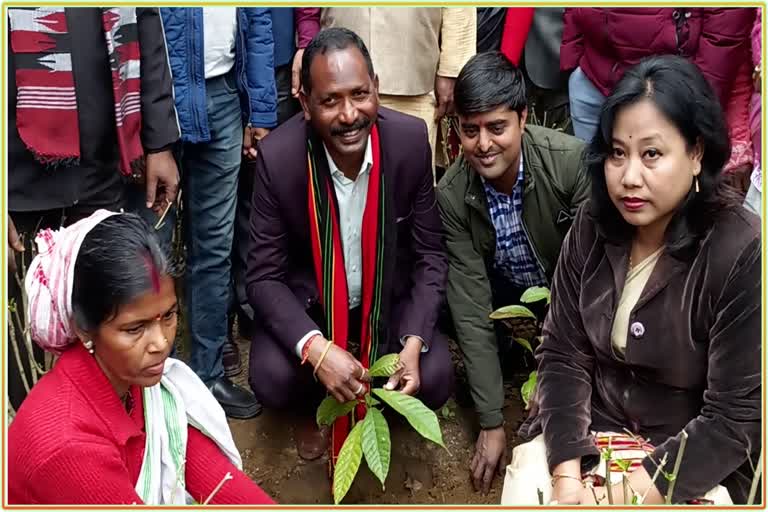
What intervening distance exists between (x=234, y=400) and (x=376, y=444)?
0.94 m

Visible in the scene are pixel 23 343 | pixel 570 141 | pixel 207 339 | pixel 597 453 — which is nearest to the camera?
pixel 597 453

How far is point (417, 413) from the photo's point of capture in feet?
8.27

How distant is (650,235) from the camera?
2230 mm

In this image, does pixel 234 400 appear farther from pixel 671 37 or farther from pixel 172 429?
pixel 671 37

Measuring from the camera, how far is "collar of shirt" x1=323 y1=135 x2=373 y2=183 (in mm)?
2896

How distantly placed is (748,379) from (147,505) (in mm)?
1370

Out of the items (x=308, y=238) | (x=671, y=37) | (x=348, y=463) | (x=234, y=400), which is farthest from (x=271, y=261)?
(x=671, y=37)

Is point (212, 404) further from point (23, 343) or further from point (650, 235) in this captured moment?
point (650, 235)

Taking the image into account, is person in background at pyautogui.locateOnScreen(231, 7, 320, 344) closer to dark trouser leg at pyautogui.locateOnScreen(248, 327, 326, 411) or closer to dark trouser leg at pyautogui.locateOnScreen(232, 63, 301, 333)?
dark trouser leg at pyautogui.locateOnScreen(232, 63, 301, 333)

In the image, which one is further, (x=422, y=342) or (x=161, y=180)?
(x=422, y=342)

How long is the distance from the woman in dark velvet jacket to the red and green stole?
2.71 feet

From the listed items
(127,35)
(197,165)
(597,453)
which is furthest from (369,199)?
(597,453)

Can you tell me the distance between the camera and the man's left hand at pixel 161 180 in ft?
9.24

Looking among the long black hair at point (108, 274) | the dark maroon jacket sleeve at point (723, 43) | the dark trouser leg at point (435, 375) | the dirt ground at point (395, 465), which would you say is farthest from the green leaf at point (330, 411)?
the dark maroon jacket sleeve at point (723, 43)
